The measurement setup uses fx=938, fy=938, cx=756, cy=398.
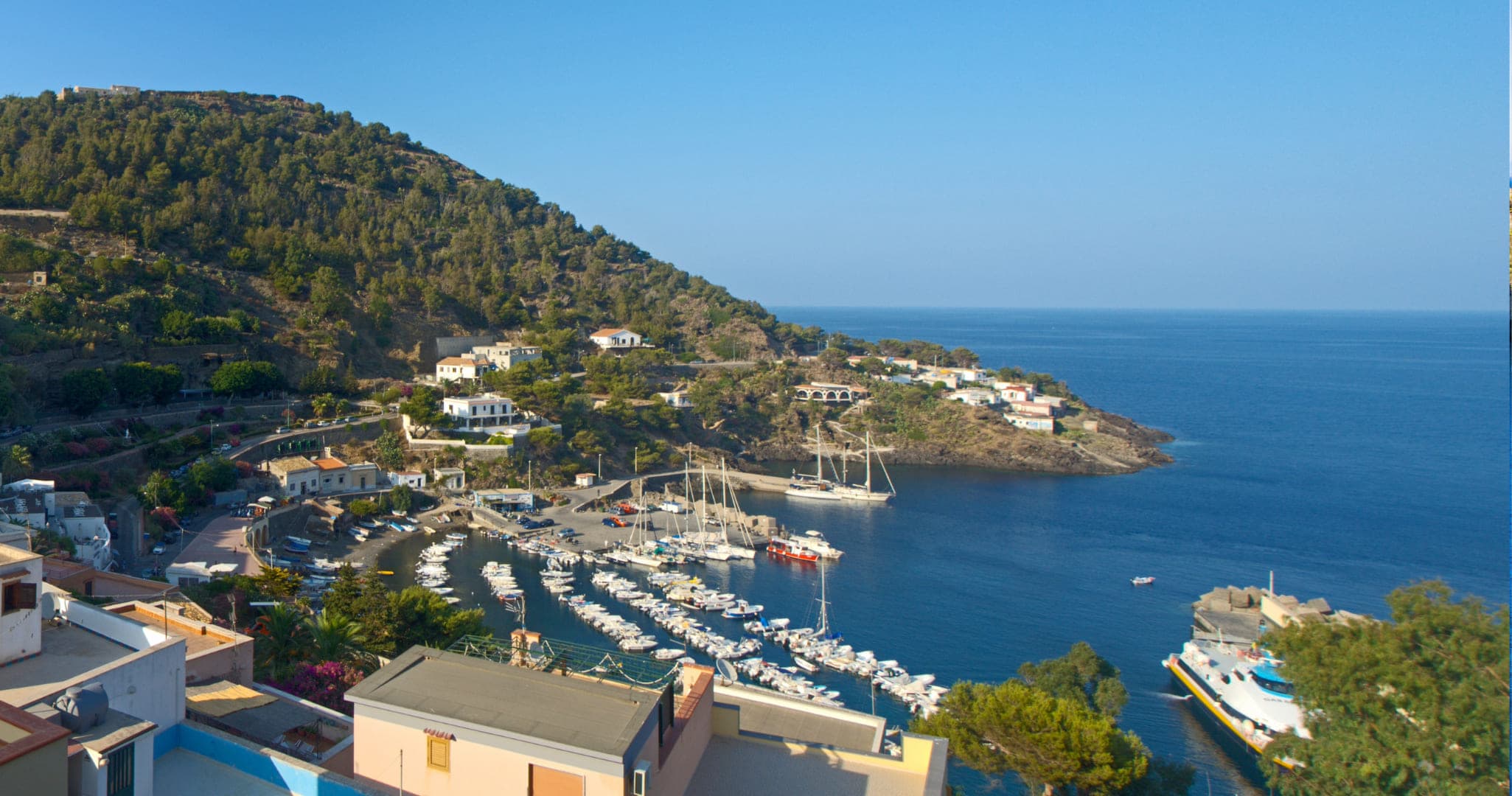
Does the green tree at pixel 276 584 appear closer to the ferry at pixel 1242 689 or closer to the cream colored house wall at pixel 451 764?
the cream colored house wall at pixel 451 764

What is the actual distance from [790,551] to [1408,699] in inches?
638

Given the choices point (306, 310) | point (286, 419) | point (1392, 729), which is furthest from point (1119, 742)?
point (306, 310)

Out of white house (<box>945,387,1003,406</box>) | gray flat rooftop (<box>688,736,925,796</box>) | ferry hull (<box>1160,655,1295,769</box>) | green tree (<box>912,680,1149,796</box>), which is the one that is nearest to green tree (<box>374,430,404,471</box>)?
ferry hull (<box>1160,655,1295,769</box>)

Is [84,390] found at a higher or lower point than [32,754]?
lower

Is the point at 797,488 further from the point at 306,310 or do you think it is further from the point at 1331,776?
the point at 1331,776

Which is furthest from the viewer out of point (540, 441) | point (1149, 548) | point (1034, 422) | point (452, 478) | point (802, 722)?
point (1034, 422)

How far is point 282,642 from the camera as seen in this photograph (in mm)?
9750

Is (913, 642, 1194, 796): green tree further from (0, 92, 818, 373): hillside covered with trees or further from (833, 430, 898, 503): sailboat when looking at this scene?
(0, 92, 818, 373): hillside covered with trees

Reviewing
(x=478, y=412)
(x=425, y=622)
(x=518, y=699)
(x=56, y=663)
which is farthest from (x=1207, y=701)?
(x=478, y=412)

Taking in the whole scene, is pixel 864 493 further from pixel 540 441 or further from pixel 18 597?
pixel 18 597

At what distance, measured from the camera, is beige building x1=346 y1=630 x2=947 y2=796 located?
4.19 meters

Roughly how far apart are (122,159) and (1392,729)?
4191 centimetres

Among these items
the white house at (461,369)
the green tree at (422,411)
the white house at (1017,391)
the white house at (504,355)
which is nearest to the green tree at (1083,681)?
the green tree at (422,411)

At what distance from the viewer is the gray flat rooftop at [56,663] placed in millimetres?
4691
